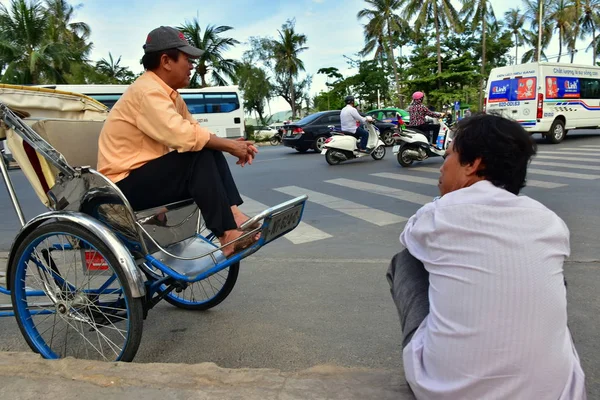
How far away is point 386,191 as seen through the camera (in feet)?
25.7

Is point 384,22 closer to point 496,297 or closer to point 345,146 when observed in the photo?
point 345,146

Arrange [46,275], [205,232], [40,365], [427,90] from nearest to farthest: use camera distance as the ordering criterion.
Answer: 1. [40,365]
2. [46,275]
3. [205,232]
4. [427,90]

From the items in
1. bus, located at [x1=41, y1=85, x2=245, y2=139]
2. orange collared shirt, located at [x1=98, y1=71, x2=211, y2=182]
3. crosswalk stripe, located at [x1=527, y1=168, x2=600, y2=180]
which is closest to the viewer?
orange collared shirt, located at [x1=98, y1=71, x2=211, y2=182]

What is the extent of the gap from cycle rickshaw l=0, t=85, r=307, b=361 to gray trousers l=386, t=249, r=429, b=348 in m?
0.87

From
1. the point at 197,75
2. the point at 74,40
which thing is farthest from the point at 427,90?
the point at 74,40

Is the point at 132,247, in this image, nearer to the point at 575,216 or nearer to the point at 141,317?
the point at 141,317

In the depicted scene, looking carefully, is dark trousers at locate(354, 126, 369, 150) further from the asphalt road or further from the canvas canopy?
the canvas canopy

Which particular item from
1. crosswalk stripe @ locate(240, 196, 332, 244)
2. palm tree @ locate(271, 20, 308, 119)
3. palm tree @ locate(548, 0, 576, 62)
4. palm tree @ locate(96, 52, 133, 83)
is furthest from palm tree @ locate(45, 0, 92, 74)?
palm tree @ locate(548, 0, 576, 62)

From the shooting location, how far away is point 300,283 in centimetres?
386

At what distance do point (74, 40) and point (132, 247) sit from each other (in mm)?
36141

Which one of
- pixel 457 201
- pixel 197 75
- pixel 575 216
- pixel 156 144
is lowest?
pixel 575 216

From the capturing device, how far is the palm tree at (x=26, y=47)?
23156 mm

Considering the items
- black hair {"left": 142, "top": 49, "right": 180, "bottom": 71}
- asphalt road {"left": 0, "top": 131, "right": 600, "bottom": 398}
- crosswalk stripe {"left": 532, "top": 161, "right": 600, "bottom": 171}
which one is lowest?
asphalt road {"left": 0, "top": 131, "right": 600, "bottom": 398}

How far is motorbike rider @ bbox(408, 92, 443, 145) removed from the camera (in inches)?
438
